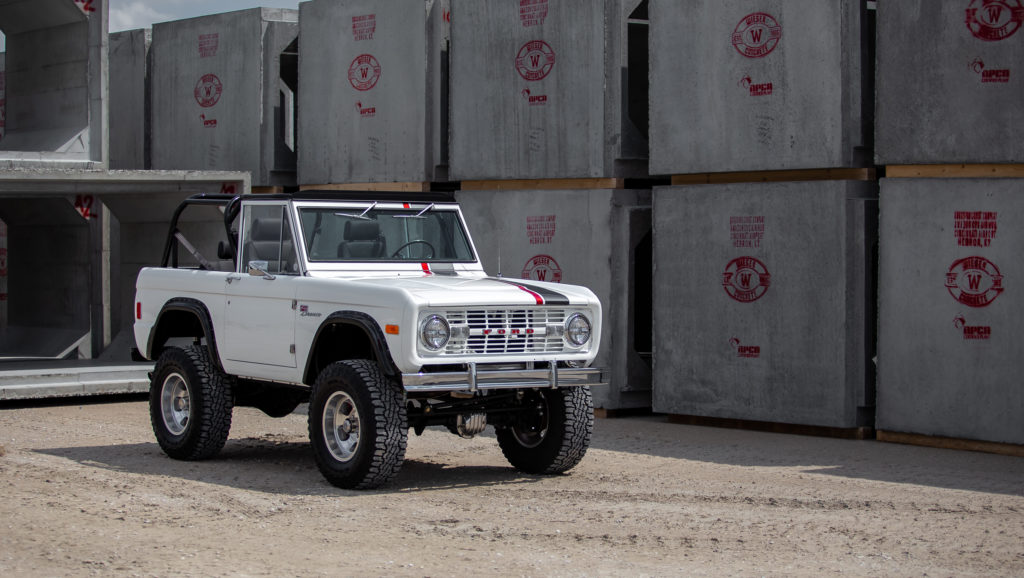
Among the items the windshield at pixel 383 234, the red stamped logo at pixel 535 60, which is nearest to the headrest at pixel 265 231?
the windshield at pixel 383 234

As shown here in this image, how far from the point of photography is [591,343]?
909 centimetres

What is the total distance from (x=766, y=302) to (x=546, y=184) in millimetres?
2711

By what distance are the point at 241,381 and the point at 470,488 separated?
2.31 meters

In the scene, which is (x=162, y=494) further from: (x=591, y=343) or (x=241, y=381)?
(x=591, y=343)

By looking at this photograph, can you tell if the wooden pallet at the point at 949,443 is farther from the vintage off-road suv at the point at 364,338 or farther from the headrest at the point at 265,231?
the headrest at the point at 265,231

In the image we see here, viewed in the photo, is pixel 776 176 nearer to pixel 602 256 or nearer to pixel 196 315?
pixel 602 256

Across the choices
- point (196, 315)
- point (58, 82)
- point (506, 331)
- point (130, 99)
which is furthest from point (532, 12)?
point (130, 99)

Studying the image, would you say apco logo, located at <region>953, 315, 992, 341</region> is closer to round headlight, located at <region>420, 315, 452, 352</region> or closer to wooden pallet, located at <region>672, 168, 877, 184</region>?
wooden pallet, located at <region>672, 168, 877, 184</region>

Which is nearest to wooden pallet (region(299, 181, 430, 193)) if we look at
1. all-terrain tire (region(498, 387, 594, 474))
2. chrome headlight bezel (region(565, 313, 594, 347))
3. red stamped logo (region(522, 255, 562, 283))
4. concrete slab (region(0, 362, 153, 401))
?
red stamped logo (region(522, 255, 562, 283))

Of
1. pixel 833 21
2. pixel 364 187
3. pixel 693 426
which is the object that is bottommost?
pixel 693 426

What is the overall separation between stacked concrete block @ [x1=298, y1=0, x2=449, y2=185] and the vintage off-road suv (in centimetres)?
411

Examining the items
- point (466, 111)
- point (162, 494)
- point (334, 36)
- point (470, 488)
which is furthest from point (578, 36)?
point (162, 494)

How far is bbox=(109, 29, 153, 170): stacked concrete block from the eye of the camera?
1847 cm

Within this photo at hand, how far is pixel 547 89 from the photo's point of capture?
13.1 metres
